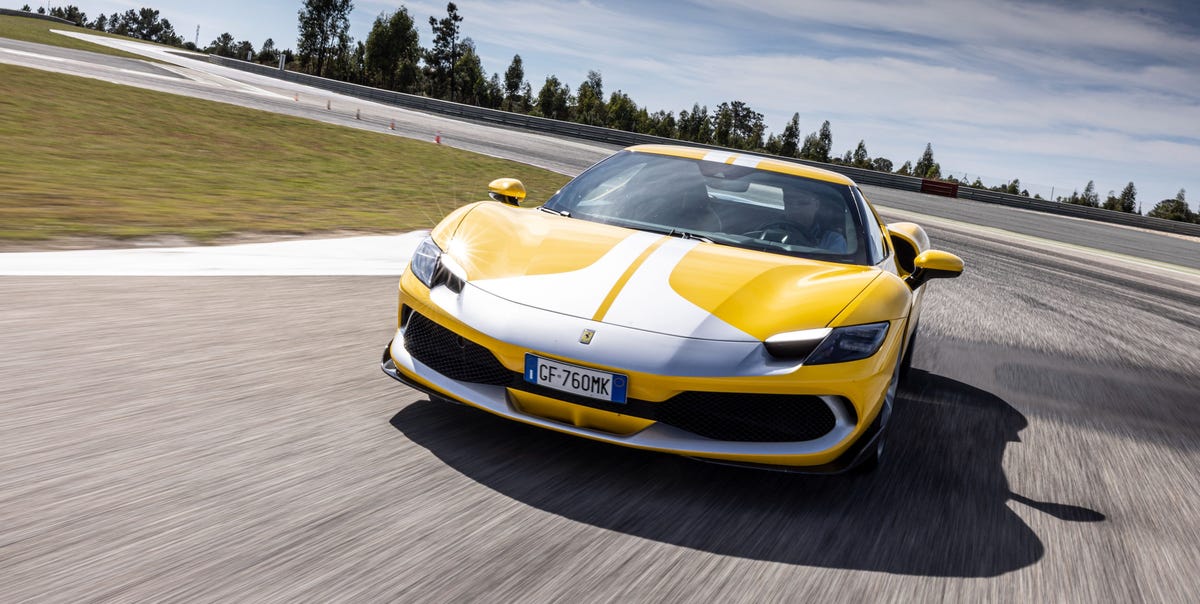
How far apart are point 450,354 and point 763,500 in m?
1.25

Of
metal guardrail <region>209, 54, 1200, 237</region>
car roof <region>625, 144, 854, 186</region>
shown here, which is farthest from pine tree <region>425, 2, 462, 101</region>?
car roof <region>625, 144, 854, 186</region>

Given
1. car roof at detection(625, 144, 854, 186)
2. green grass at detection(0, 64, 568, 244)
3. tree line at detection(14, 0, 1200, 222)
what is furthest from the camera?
tree line at detection(14, 0, 1200, 222)

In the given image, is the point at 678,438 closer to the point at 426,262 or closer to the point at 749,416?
the point at 749,416

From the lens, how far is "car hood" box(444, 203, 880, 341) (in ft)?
10.7

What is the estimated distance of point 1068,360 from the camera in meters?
6.90

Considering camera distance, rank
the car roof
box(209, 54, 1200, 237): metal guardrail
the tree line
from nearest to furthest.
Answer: the car roof < box(209, 54, 1200, 237): metal guardrail < the tree line

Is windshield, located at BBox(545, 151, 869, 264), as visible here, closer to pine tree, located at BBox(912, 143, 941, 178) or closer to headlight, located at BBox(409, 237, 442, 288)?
headlight, located at BBox(409, 237, 442, 288)

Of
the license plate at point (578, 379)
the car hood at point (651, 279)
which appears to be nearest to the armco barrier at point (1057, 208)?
the car hood at point (651, 279)

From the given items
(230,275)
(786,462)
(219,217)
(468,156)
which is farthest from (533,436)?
(468,156)

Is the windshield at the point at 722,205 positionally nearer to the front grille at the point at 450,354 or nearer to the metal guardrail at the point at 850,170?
the front grille at the point at 450,354

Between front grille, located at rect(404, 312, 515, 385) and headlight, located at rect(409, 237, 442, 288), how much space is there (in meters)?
0.16

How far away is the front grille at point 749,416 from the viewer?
3131 mm

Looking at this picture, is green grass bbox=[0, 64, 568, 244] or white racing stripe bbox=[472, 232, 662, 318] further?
green grass bbox=[0, 64, 568, 244]

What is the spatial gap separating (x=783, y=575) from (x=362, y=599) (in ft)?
3.95
